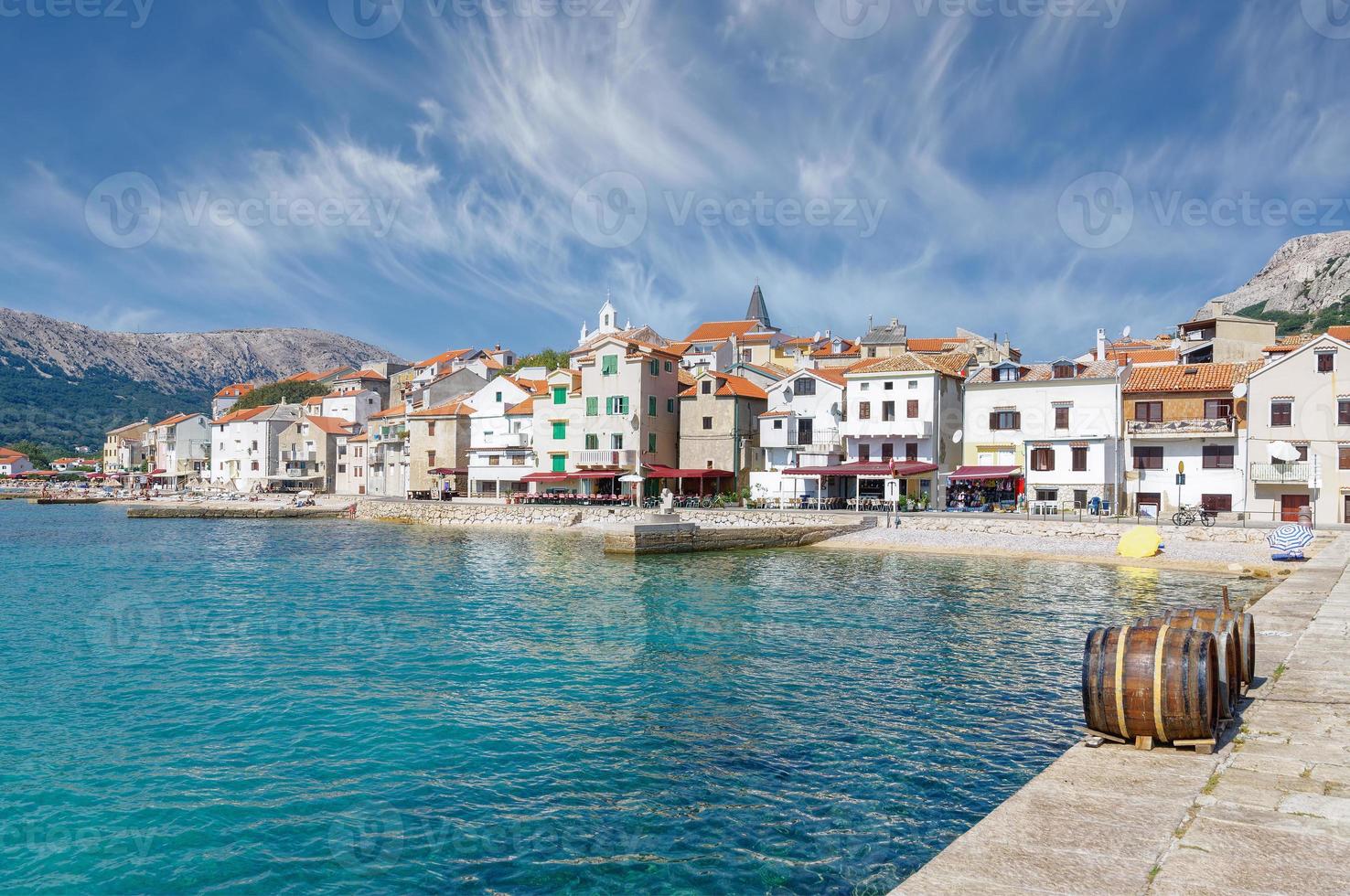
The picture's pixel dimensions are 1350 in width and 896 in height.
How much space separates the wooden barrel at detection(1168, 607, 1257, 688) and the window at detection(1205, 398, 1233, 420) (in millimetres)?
41833

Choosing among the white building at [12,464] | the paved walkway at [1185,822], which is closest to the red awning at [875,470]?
the paved walkway at [1185,822]

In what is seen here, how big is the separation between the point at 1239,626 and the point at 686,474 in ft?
163

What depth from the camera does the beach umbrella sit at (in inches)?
1404

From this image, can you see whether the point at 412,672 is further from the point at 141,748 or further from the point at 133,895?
the point at 133,895

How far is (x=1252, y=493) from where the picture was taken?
4531 cm

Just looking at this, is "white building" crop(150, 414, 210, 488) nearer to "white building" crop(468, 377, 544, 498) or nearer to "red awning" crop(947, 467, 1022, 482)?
"white building" crop(468, 377, 544, 498)

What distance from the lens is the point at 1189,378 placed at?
49.6 m

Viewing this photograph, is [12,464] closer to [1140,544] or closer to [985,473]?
[985,473]

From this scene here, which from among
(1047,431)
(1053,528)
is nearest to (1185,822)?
(1053,528)

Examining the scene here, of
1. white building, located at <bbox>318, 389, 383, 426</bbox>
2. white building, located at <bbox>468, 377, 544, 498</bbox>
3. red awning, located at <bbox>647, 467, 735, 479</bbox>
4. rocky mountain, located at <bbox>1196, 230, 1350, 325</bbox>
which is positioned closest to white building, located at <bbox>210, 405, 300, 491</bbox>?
white building, located at <bbox>318, 389, 383, 426</bbox>

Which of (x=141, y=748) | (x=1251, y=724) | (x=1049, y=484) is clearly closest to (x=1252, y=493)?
(x=1049, y=484)

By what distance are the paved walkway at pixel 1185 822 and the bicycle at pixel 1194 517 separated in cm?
3400

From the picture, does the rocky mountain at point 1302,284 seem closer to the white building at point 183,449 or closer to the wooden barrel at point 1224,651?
the wooden barrel at point 1224,651

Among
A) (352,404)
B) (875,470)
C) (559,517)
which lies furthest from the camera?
(352,404)
